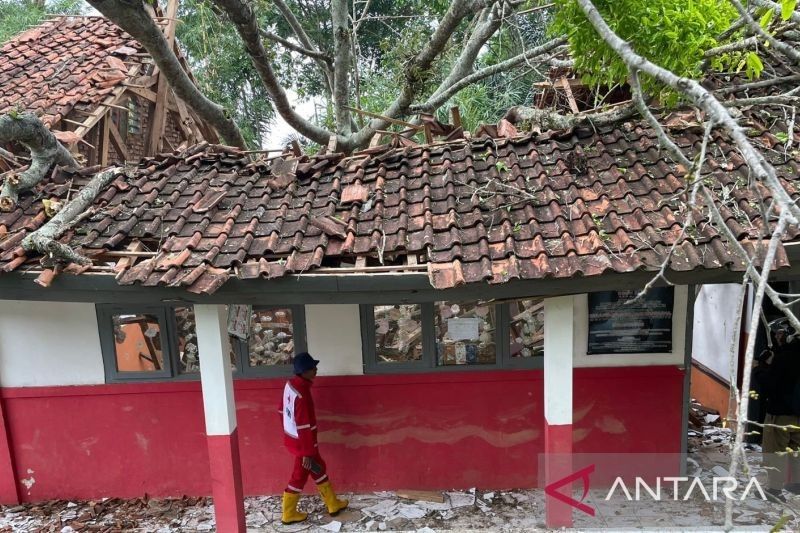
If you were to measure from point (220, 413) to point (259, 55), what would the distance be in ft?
13.1

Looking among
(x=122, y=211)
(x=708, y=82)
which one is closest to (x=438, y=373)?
(x=122, y=211)

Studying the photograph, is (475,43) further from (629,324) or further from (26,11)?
(26,11)

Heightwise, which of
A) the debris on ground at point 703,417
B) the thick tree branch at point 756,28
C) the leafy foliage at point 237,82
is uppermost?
the leafy foliage at point 237,82

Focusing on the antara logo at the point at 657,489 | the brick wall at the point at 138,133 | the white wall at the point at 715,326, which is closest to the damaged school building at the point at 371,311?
the antara logo at the point at 657,489

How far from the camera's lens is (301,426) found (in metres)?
4.70

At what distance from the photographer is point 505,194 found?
13.4 ft

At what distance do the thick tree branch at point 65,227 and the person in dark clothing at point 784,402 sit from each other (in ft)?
22.0

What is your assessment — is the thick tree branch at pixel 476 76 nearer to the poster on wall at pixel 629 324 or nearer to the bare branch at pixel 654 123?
the poster on wall at pixel 629 324

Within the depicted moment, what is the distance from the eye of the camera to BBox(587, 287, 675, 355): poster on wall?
5211 mm

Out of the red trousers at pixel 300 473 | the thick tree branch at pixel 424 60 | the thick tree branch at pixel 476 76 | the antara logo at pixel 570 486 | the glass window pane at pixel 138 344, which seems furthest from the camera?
the thick tree branch at pixel 476 76

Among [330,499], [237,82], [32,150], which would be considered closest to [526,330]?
[330,499]

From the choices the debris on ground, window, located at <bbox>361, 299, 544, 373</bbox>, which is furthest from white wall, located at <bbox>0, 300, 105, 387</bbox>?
the debris on ground

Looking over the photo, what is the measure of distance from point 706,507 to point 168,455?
19.0 feet

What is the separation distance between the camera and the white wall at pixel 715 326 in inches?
283
